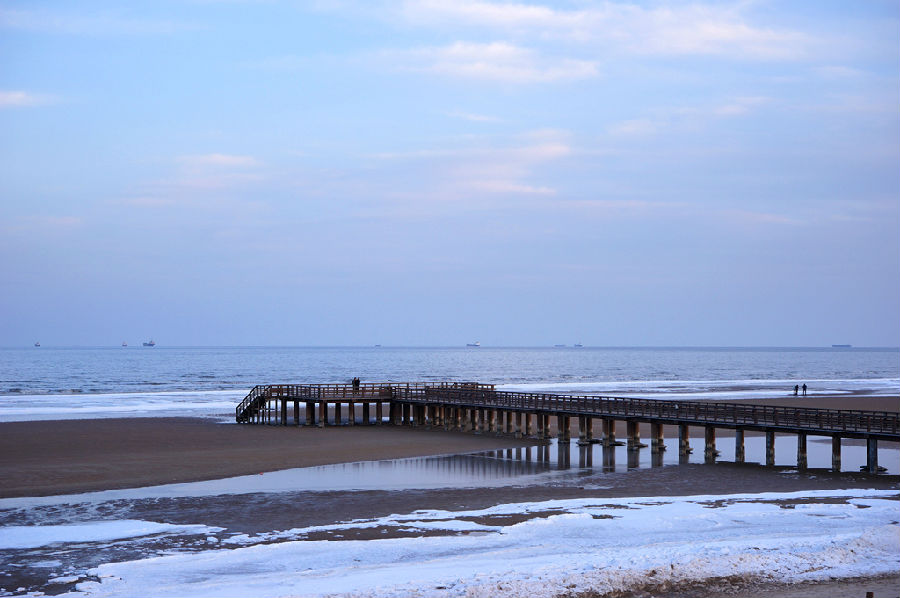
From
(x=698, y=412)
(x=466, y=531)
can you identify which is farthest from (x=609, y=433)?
(x=466, y=531)

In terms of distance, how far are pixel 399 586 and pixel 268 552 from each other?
442 cm

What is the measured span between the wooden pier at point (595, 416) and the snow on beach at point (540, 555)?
944cm

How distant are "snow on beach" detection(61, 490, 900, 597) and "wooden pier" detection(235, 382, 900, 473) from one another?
9.44m

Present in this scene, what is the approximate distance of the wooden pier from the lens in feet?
112

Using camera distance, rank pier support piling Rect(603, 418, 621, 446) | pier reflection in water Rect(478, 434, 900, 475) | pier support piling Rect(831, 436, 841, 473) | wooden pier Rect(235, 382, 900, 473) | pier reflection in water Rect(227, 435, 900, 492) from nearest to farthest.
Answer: pier reflection in water Rect(227, 435, 900, 492), pier support piling Rect(831, 436, 841, 473), wooden pier Rect(235, 382, 900, 473), pier reflection in water Rect(478, 434, 900, 475), pier support piling Rect(603, 418, 621, 446)

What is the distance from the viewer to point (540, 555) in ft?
64.3

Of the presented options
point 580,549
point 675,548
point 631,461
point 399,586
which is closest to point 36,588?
point 399,586

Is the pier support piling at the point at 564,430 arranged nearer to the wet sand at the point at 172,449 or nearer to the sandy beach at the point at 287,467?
the sandy beach at the point at 287,467

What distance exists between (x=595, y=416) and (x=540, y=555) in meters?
23.4

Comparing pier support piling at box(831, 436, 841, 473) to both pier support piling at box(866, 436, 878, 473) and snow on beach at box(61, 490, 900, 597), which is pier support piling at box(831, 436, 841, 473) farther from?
snow on beach at box(61, 490, 900, 597)

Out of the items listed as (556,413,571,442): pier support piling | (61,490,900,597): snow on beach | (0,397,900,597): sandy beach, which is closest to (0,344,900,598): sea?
(61,490,900,597): snow on beach

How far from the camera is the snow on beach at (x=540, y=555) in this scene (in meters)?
17.2

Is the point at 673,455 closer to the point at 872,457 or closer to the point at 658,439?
the point at 658,439

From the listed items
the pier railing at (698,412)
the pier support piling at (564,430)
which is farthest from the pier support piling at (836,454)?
the pier support piling at (564,430)
